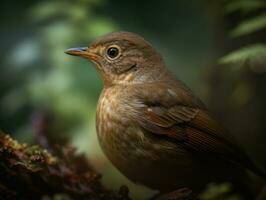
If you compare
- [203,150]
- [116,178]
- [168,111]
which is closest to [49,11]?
[116,178]

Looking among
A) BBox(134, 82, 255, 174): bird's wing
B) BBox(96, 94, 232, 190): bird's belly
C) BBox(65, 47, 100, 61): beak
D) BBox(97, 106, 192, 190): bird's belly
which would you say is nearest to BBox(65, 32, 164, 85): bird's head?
BBox(65, 47, 100, 61): beak

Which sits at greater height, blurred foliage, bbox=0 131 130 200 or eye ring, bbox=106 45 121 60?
eye ring, bbox=106 45 121 60

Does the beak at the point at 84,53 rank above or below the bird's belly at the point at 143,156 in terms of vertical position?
above

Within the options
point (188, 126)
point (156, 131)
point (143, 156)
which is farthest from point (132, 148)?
point (188, 126)

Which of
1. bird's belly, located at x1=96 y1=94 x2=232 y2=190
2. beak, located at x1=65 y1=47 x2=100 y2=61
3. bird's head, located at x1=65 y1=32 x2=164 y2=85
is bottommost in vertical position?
bird's belly, located at x1=96 y1=94 x2=232 y2=190

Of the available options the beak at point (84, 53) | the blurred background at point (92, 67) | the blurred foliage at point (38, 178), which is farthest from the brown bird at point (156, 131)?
the blurred background at point (92, 67)

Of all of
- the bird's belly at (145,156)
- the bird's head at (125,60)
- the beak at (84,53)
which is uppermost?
the beak at (84,53)

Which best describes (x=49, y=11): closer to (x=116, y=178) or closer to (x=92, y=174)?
(x=116, y=178)

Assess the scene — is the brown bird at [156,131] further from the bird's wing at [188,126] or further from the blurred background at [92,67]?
the blurred background at [92,67]

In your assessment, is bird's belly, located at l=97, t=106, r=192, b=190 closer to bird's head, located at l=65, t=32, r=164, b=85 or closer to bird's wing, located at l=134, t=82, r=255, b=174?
bird's wing, located at l=134, t=82, r=255, b=174
